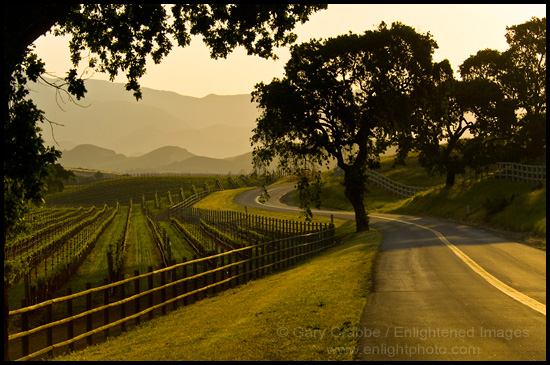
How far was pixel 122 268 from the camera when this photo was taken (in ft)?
106

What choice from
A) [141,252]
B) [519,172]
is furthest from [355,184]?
[519,172]

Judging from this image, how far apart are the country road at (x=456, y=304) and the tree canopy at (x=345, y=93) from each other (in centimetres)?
1126

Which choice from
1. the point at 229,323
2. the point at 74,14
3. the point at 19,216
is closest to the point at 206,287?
the point at 229,323

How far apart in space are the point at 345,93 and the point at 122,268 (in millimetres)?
17425

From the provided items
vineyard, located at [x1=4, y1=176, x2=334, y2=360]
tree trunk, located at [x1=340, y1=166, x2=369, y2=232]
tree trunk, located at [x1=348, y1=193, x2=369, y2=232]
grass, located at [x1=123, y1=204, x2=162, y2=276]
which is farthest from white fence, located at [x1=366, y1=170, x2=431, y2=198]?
grass, located at [x1=123, y1=204, x2=162, y2=276]

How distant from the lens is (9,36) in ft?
35.5

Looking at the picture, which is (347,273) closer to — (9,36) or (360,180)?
(9,36)

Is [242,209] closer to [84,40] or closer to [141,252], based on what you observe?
[141,252]

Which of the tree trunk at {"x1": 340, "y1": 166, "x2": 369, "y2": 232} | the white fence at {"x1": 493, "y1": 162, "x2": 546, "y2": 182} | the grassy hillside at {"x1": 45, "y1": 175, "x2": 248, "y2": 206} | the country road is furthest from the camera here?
the grassy hillside at {"x1": 45, "y1": 175, "x2": 248, "y2": 206}

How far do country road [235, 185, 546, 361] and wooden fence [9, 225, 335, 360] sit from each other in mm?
5580

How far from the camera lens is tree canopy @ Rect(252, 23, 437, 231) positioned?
1373 inches

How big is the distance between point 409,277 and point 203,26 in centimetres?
1016

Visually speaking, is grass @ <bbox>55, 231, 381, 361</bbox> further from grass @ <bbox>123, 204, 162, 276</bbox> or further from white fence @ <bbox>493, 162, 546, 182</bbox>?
white fence @ <bbox>493, 162, 546, 182</bbox>

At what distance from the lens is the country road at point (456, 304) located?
9578mm
